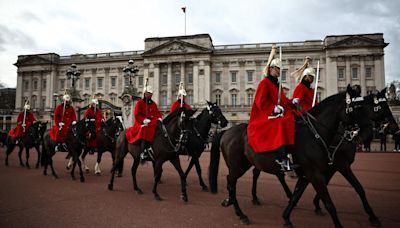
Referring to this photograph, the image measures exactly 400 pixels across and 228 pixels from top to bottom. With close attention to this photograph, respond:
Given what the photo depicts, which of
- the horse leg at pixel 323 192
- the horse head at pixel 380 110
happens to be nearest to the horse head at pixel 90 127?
the horse leg at pixel 323 192

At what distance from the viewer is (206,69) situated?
4766 centimetres

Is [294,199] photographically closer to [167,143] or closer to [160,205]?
[160,205]

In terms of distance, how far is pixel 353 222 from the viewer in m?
4.64

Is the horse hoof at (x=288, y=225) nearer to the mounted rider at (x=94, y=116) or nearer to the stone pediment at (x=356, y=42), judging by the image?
the mounted rider at (x=94, y=116)

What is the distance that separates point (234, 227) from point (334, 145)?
2.19 metres

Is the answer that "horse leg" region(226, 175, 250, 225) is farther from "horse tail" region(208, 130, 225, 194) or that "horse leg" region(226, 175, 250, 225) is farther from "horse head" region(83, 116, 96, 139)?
"horse head" region(83, 116, 96, 139)

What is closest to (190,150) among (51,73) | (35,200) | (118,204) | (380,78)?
(118,204)

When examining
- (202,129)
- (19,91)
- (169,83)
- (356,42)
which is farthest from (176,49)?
(202,129)

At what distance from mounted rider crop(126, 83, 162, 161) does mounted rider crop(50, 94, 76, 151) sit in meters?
3.25

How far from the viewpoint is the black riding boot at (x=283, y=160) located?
13.9 feet

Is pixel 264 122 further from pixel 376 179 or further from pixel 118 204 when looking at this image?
pixel 376 179

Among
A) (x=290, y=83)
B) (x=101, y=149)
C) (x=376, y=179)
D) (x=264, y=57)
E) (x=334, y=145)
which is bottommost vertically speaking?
(x=376, y=179)

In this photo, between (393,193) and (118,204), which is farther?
(393,193)

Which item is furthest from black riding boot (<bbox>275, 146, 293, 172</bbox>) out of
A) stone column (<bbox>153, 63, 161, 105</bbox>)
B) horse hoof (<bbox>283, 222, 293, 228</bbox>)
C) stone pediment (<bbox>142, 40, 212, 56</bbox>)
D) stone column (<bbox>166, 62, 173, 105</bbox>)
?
stone column (<bbox>153, 63, 161, 105</bbox>)
